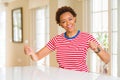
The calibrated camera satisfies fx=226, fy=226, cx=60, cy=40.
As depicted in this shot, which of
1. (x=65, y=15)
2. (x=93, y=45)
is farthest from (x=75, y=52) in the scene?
(x=65, y=15)

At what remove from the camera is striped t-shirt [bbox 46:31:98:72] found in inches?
65.0

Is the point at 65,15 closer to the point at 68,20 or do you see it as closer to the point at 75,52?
the point at 68,20

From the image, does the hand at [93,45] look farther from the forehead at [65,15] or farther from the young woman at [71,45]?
the forehead at [65,15]

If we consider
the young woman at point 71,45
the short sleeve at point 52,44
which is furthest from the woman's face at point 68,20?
the short sleeve at point 52,44

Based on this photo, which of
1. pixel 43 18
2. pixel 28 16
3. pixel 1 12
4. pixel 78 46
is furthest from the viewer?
pixel 1 12

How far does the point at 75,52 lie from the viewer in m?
1.67

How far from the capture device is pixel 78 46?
5.48ft

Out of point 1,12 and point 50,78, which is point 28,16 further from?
point 50,78

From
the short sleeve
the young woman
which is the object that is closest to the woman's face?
the young woman

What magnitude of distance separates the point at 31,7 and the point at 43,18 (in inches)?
23.3

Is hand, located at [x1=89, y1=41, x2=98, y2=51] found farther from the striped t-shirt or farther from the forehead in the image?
the forehead

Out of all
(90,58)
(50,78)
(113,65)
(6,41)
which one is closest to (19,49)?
(6,41)

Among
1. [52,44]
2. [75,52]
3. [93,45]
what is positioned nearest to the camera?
[93,45]

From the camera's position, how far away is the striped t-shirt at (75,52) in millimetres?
1650
